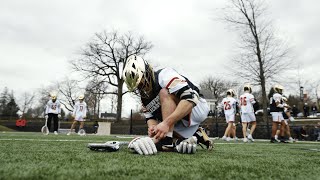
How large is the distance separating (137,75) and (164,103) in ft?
1.61

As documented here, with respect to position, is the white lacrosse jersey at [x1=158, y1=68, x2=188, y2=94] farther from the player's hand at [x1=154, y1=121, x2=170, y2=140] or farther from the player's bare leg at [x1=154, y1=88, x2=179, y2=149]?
the player's hand at [x1=154, y1=121, x2=170, y2=140]

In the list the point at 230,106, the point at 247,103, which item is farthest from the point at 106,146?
the point at 230,106

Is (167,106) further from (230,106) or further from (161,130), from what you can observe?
(230,106)

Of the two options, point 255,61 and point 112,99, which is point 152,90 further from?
point 112,99

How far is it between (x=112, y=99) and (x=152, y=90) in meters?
60.8

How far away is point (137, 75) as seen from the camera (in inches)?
123

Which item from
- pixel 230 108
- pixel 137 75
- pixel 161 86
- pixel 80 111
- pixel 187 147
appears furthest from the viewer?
pixel 80 111

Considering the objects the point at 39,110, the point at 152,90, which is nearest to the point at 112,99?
the point at 39,110

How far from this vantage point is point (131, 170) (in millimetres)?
1831

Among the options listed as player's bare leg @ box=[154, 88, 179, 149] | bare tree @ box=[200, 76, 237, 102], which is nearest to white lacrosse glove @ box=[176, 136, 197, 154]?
player's bare leg @ box=[154, 88, 179, 149]

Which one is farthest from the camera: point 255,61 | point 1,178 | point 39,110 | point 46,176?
point 39,110

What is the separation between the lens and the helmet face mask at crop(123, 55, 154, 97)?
3.11 meters

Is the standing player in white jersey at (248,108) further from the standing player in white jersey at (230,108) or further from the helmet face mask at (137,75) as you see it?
the helmet face mask at (137,75)

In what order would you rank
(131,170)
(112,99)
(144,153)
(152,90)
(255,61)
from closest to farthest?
(131,170)
(144,153)
(152,90)
(255,61)
(112,99)
